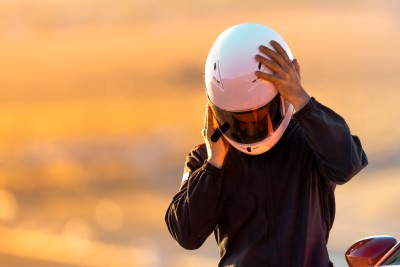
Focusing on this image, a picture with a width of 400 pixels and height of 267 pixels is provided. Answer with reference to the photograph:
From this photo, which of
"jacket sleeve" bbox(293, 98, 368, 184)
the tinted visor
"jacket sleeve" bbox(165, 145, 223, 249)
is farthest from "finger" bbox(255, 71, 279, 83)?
"jacket sleeve" bbox(165, 145, 223, 249)

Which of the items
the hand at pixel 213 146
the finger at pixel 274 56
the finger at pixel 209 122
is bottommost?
the hand at pixel 213 146

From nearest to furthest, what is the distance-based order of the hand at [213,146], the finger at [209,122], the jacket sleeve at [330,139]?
1. the jacket sleeve at [330,139]
2. the hand at [213,146]
3. the finger at [209,122]

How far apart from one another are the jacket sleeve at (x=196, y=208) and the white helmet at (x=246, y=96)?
9.4 inches

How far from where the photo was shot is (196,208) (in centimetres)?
748

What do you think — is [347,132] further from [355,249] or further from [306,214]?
[355,249]

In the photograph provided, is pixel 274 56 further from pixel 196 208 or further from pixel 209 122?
pixel 196 208

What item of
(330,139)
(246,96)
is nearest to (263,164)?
(246,96)

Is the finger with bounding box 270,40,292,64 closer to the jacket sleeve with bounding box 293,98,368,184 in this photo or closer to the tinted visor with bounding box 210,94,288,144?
the tinted visor with bounding box 210,94,288,144

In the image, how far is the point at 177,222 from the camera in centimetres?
759

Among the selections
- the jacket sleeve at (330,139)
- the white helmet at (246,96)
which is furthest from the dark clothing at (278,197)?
the white helmet at (246,96)

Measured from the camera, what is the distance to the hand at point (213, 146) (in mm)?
7504

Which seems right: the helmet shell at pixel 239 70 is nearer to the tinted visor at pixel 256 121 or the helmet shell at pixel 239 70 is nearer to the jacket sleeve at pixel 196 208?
the tinted visor at pixel 256 121

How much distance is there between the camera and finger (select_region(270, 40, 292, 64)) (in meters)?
7.44

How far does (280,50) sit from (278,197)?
80 centimetres
